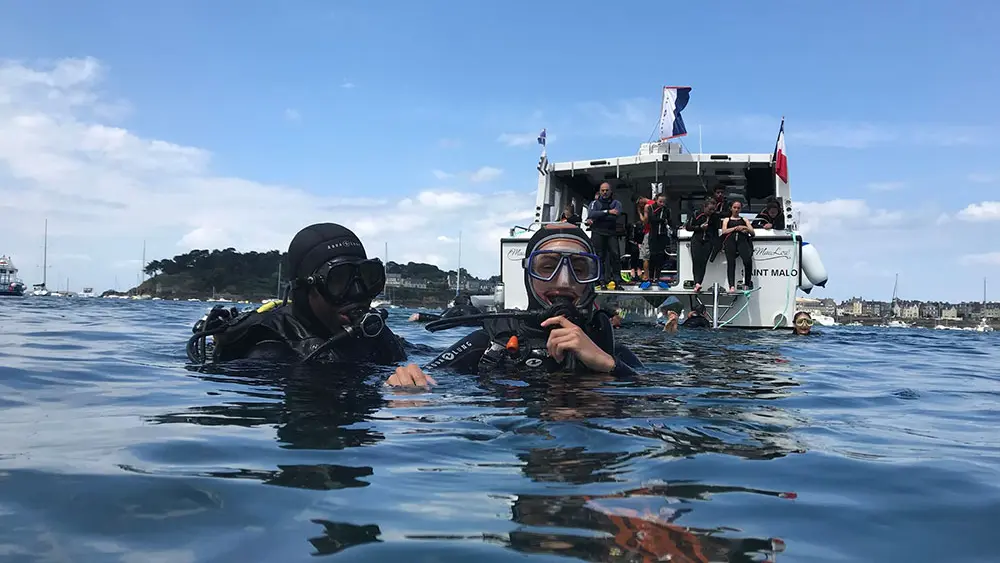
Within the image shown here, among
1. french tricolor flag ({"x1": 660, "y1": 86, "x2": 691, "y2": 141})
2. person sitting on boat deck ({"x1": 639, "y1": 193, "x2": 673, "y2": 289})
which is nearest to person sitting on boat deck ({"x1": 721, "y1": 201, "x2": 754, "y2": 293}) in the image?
person sitting on boat deck ({"x1": 639, "y1": 193, "x2": 673, "y2": 289})

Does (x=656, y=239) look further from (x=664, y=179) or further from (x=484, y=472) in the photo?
(x=484, y=472)

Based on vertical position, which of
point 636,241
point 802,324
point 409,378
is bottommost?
point 409,378

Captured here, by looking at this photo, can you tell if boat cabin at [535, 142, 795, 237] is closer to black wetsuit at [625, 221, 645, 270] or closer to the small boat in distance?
black wetsuit at [625, 221, 645, 270]

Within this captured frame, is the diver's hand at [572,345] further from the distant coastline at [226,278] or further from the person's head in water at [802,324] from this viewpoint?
the distant coastline at [226,278]

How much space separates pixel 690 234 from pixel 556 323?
9047 millimetres

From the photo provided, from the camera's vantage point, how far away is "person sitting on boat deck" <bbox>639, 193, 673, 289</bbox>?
485 inches

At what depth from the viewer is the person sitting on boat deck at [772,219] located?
1238cm

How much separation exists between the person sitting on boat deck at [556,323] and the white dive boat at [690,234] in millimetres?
8127

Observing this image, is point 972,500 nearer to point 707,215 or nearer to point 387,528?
point 387,528

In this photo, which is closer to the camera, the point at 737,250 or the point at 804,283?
the point at 737,250

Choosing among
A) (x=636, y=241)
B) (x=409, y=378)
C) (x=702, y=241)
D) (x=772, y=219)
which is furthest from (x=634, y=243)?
(x=409, y=378)

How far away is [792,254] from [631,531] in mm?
11179

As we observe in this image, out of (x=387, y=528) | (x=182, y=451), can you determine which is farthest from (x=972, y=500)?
(x=182, y=451)

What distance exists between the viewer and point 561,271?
3.79 metres
